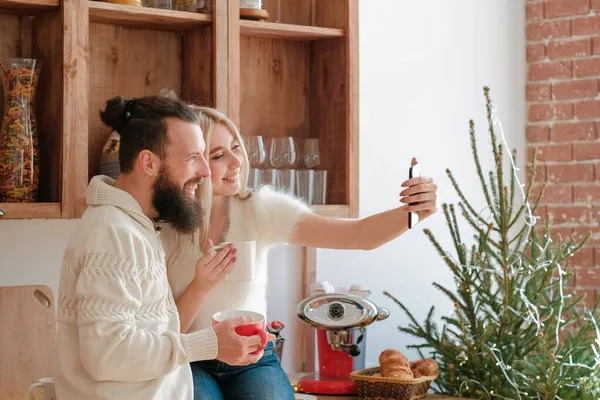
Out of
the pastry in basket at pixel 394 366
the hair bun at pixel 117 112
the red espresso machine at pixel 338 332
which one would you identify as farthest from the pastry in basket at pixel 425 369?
the hair bun at pixel 117 112

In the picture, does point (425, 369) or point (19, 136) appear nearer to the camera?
point (19, 136)

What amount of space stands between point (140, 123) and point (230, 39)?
1.89ft

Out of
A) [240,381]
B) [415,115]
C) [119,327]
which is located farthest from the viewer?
[415,115]

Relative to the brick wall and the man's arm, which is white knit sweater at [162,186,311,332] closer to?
the man's arm

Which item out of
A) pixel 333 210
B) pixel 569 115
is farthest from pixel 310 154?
pixel 569 115

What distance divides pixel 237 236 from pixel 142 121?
0.54 meters

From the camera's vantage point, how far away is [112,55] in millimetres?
2689

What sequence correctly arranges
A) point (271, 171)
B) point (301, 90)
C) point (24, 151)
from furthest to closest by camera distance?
point (301, 90) < point (271, 171) < point (24, 151)

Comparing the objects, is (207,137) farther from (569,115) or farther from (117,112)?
(569,115)

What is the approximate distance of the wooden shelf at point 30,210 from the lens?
2256 millimetres

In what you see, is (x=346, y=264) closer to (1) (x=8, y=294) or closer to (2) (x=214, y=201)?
(2) (x=214, y=201)

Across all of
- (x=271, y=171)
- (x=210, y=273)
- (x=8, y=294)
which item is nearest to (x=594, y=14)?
(x=271, y=171)

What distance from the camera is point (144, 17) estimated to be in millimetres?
2533

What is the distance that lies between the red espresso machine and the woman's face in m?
0.55
